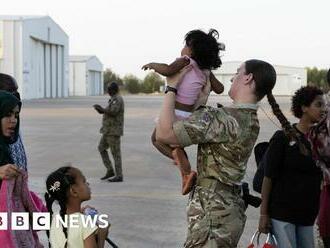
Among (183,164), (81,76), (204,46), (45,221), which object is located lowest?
(81,76)

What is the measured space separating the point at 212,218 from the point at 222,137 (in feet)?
1.34

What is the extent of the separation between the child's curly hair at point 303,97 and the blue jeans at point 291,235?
0.78 m

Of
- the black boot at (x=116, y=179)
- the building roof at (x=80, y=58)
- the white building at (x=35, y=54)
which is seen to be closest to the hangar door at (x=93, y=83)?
the building roof at (x=80, y=58)

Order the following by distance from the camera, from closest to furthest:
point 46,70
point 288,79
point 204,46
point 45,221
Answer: point 204,46 < point 45,221 < point 46,70 < point 288,79

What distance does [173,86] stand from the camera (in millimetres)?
3213

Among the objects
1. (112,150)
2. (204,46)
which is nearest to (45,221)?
(204,46)

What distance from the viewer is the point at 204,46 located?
3.25 m

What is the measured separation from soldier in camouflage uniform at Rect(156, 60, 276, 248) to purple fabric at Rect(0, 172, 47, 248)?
3.53ft

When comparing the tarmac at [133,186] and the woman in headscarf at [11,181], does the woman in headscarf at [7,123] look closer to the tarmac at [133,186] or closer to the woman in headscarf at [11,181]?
the woman in headscarf at [11,181]

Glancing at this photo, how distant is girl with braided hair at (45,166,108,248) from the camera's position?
335cm

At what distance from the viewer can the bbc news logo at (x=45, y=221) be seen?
3402 mm

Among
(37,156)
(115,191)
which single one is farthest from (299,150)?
(37,156)

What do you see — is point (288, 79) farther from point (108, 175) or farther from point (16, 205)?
point (16, 205)

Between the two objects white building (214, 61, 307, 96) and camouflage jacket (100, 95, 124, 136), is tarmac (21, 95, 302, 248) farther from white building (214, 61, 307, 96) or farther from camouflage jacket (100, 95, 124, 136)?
white building (214, 61, 307, 96)
